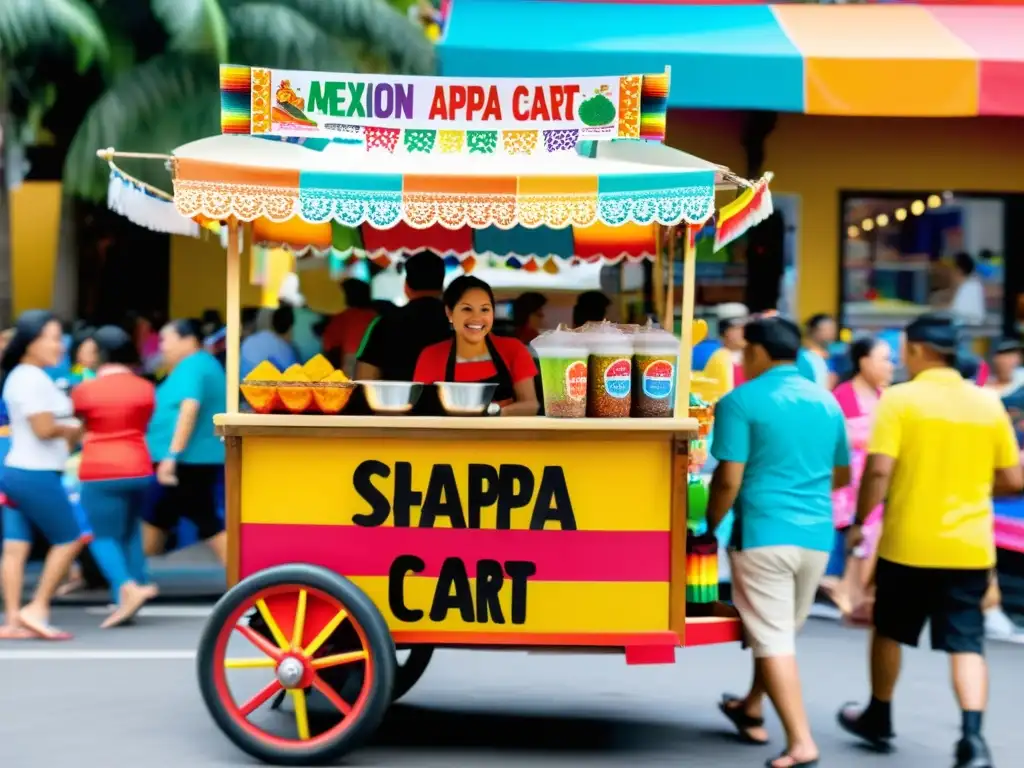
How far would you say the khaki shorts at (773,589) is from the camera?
5.69 metres

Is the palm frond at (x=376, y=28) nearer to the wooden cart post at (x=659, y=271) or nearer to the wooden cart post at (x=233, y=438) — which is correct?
the wooden cart post at (x=659, y=271)

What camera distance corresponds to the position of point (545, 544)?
5742 millimetres

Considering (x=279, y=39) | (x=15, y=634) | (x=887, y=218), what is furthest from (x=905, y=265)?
(x=15, y=634)

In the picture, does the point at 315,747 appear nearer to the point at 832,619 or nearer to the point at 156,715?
the point at 156,715

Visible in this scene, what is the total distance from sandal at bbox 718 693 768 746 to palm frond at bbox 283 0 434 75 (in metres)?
7.22

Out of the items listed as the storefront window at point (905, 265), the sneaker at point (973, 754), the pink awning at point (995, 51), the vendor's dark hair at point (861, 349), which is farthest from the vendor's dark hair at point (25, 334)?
the storefront window at point (905, 265)

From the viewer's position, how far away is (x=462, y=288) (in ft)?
20.4

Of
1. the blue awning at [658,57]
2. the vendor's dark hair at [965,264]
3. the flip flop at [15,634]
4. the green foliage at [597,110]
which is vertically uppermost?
the blue awning at [658,57]

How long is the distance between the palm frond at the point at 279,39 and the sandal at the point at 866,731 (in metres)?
7.30

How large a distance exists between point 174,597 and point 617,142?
16.2 feet

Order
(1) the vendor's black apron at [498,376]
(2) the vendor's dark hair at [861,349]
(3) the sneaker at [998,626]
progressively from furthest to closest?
(2) the vendor's dark hair at [861,349]
(3) the sneaker at [998,626]
(1) the vendor's black apron at [498,376]

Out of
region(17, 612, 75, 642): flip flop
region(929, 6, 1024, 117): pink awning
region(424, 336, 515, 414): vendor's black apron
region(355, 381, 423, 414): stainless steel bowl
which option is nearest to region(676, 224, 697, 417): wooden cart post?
region(424, 336, 515, 414): vendor's black apron

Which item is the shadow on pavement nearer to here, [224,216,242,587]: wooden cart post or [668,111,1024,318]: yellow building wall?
[224,216,242,587]: wooden cart post

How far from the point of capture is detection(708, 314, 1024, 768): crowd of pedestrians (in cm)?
566
